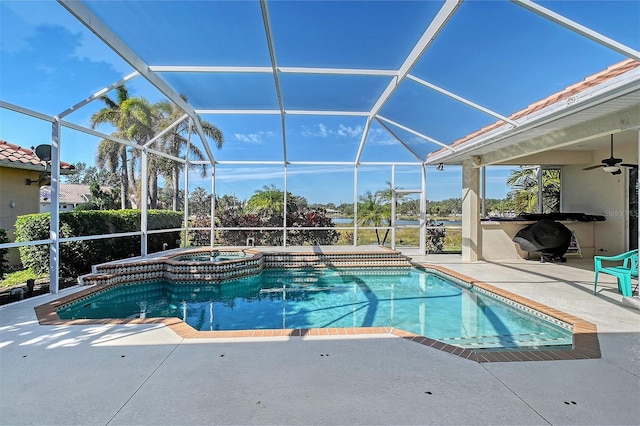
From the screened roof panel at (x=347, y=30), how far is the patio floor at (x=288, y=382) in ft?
14.6

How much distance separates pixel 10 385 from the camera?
279cm

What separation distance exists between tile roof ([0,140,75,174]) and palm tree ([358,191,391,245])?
9.02 m

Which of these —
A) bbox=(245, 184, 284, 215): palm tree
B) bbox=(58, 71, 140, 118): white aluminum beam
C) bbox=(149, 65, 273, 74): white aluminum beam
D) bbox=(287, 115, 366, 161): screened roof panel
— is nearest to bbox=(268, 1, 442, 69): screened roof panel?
bbox=(149, 65, 273, 74): white aluminum beam

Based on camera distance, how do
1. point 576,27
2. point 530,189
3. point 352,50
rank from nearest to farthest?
point 576,27 < point 352,50 < point 530,189

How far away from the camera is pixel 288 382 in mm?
2822

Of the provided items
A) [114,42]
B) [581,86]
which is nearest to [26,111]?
[114,42]

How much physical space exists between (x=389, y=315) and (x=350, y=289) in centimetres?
197

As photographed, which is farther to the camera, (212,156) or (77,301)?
(212,156)

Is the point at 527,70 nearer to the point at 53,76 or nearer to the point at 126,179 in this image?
the point at 53,76

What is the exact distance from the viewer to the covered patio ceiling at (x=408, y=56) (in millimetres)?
4473

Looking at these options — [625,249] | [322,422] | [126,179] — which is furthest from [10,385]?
[126,179]

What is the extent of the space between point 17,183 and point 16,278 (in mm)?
2616

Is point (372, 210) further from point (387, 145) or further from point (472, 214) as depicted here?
point (472, 214)

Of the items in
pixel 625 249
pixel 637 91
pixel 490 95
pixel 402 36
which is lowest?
pixel 625 249
